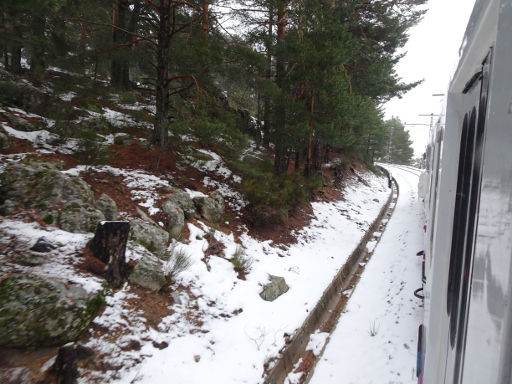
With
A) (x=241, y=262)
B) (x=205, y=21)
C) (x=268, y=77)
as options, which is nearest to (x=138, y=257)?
(x=241, y=262)

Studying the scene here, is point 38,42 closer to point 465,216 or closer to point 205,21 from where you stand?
point 205,21

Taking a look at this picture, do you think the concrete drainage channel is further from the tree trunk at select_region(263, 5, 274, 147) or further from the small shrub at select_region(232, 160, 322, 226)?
the tree trunk at select_region(263, 5, 274, 147)

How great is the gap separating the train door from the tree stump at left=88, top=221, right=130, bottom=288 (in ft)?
12.8

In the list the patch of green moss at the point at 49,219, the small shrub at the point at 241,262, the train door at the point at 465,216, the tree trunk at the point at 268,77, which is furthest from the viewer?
the tree trunk at the point at 268,77

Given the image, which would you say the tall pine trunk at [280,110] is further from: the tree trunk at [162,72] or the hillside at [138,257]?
the tree trunk at [162,72]

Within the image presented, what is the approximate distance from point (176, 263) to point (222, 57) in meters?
5.00

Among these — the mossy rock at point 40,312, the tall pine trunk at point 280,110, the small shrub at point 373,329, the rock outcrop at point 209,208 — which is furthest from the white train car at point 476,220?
the tall pine trunk at point 280,110

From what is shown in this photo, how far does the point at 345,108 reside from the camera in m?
9.70

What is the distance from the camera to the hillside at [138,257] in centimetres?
330

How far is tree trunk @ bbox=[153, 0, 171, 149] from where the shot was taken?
298 inches

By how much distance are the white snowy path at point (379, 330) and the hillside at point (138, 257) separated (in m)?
0.76

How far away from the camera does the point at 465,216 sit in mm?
1524

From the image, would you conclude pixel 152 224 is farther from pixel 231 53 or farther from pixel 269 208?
pixel 231 53

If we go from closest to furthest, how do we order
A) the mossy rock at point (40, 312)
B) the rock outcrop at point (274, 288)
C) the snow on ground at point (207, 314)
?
the mossy rock at point (40, 312) < the snow on ground at point (207, 314) < the rock outcrop at point (274, 288)
